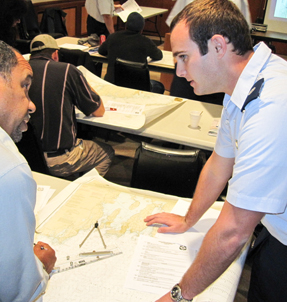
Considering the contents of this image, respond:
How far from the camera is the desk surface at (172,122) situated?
6.89 feet

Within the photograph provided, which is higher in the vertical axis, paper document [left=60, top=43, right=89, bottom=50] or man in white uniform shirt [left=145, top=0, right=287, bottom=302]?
man in white uniform shirt [left=145, top=0, right=287, bottom=302]

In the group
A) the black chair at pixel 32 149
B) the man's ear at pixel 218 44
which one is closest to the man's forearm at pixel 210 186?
the man's ear at pixel 218 44

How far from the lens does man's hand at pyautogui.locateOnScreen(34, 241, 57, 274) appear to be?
1061mm

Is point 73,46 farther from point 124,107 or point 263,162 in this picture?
point 263,162

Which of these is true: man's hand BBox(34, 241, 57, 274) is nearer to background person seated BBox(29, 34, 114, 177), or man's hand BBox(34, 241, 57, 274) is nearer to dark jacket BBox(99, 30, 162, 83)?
background person seated BBox(29, 34, 114, 177)

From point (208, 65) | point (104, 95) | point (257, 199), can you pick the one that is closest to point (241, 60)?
point (208, 65)

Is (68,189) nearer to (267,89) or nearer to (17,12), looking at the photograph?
(267,89)

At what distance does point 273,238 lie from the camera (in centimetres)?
115

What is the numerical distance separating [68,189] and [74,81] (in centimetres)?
95

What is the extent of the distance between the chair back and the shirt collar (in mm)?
2198

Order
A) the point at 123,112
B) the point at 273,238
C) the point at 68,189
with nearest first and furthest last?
1. the point at 273,238
2. the point at 68,189
3. the point at 123,112

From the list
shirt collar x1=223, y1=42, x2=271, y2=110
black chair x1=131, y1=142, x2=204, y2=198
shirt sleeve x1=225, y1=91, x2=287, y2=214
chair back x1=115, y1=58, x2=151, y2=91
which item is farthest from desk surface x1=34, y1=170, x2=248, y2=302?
chair back x1=115, y1=58, x2=151, y2=91

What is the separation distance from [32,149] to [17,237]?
4.15ft

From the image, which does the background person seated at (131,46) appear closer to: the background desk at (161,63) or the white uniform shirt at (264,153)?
the background desk at (161,63)
